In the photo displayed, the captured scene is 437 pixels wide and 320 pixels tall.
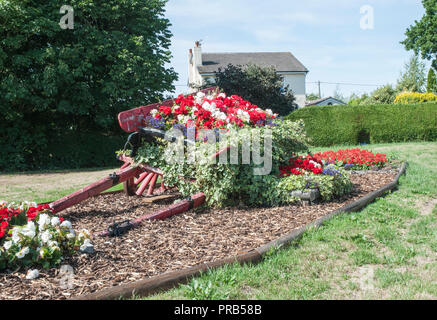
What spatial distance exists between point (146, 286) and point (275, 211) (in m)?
2.47

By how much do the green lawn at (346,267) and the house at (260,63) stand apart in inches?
1151

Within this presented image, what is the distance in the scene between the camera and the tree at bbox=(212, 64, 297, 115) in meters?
17.2

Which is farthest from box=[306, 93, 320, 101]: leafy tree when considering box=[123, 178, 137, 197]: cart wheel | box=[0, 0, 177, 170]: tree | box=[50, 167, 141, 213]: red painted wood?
box=[50, 167, 141, 213]: red painted wood

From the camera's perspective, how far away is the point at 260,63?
32781mm

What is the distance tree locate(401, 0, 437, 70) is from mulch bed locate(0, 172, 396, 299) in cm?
3400

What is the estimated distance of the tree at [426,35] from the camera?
32.4m

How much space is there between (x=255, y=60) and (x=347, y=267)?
33519 millimetres

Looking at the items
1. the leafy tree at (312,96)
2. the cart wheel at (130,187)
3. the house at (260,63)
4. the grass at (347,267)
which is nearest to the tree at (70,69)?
Answer: the cart wheel at (130,187)

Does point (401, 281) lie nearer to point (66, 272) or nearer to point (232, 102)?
point (66, 272)

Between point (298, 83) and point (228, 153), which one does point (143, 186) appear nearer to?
point (228, 153)

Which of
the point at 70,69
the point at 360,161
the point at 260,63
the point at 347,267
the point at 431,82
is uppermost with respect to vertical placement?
the point at 260,63

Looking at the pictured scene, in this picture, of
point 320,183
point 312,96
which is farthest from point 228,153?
point 312,96

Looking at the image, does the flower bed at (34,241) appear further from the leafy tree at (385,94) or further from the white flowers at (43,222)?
the leafy tree at (385,94)

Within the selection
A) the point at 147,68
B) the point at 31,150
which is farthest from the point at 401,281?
the point at 31,150
